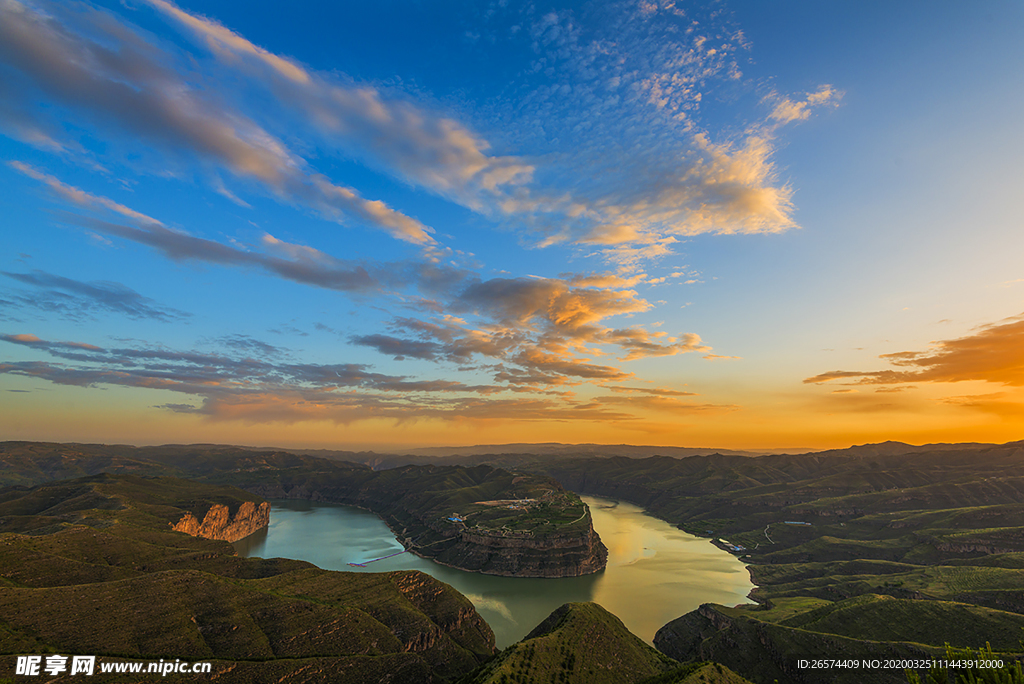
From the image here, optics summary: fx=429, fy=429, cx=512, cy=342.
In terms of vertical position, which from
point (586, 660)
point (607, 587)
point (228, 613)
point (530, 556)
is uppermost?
point (228, 613)

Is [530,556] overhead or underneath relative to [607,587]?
overhead

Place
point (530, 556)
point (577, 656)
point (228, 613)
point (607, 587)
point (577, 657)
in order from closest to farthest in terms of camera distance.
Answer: point (577, 657) → point (577, 656) → point (228, 613) → point (607, 587) → point (530, 556)

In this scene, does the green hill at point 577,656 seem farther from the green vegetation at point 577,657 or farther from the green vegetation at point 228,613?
Result: the green vegetation at point 228,613

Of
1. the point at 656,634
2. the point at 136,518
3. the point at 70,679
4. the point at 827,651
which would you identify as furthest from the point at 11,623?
the point at 827,651

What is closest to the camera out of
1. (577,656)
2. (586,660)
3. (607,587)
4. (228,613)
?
(577,656)

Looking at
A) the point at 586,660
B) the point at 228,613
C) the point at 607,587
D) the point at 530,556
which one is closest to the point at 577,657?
the point at 586,660

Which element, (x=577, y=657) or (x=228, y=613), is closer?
(x=577, y=657)

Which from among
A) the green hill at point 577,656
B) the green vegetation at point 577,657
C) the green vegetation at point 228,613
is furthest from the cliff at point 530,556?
the green hill at point 577,656

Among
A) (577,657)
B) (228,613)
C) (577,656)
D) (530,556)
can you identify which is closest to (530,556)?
(530,556)

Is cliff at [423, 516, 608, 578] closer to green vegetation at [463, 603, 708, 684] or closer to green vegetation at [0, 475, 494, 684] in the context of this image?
green vegetation at [0, 475, 494, 684]

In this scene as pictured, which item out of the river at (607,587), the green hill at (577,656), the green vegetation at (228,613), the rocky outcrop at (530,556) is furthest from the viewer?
the rocky outcrop at (530,556)

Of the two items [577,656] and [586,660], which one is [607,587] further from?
[577,656]
